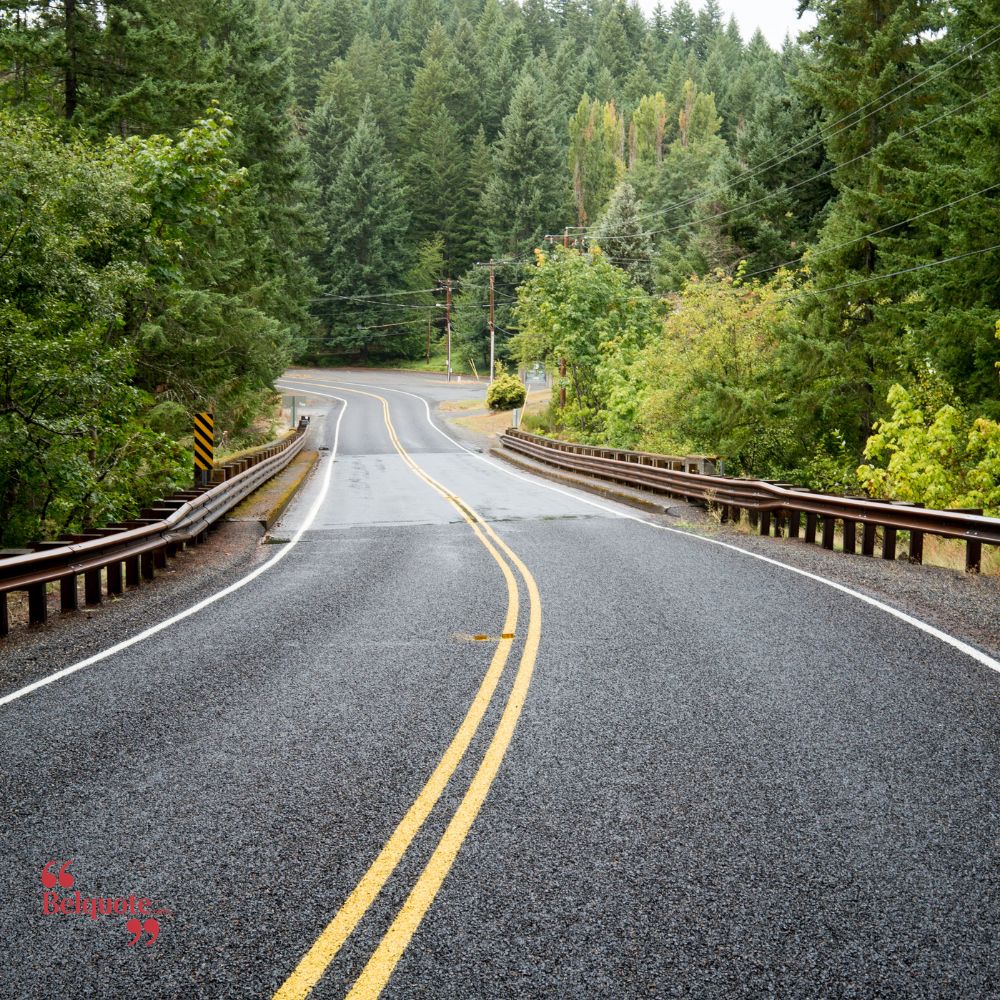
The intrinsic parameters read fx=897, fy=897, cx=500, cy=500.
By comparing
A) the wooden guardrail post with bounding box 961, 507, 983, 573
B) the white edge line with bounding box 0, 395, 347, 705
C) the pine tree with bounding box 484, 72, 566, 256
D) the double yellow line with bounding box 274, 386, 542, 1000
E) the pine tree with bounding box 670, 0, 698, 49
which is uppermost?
the pine tree with bounding box 670, 0, 698, 49

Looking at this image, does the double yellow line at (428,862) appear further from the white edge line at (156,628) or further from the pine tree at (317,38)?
the pine tree at (317,38)

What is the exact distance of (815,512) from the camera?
14.7 metres

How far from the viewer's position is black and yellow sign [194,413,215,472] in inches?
782

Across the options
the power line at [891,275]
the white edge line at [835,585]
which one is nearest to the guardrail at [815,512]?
the white edge line at [835,585]

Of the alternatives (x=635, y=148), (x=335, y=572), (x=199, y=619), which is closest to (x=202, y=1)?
(x=335, y=572)

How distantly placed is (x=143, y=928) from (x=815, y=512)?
→ 13106 mm

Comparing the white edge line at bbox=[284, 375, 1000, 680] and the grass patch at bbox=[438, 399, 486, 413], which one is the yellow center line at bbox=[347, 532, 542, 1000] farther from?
the grass patch at bbox=[438, 399, 486, 413]

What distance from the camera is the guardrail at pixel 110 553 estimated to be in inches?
357

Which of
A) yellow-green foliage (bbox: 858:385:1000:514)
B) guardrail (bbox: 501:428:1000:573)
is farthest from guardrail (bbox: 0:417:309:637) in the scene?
yellow-green foliage (bbox: 858:385:1000:514)

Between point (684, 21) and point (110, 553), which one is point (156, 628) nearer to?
point (110, 553)

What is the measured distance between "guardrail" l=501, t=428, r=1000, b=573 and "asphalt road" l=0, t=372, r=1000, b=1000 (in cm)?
328

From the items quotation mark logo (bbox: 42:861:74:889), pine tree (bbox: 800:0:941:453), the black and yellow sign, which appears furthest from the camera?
pine tree (bbox: 800:0:941:453)

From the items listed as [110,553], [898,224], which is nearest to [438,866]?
[110,553]

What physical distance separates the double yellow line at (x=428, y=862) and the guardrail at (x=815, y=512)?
679cm
